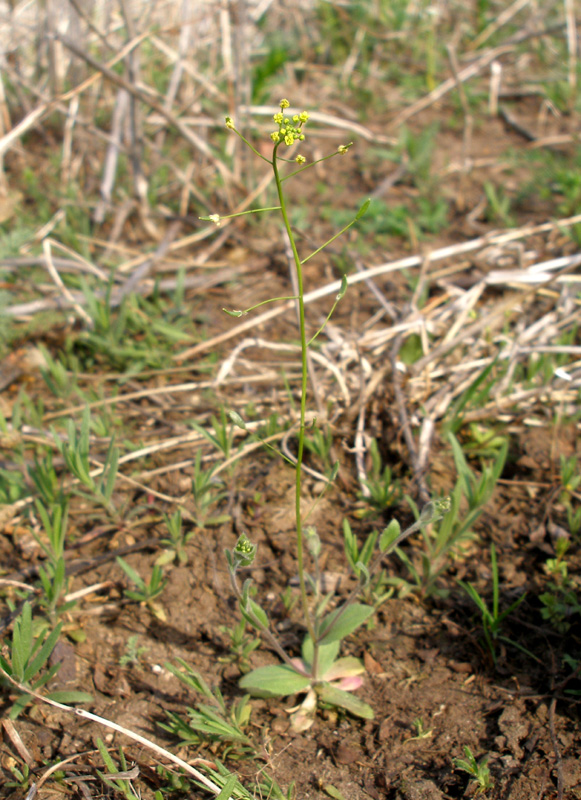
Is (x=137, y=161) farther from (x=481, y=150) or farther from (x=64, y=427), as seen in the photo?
(x=481, y=150)

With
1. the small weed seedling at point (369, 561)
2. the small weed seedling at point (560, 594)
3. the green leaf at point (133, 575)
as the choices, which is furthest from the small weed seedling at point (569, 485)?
the green leaf at point (133, 575)

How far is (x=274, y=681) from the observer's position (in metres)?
1.70

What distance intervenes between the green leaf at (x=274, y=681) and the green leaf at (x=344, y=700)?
0.17ft

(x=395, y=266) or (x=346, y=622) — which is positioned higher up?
(x=395, y=266)

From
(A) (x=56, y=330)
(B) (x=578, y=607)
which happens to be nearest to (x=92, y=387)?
(A) (x=56, y=330)

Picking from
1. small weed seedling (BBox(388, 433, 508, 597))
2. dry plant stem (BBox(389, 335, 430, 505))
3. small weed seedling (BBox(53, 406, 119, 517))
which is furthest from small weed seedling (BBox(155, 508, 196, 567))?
dry plant stem (BBox(389, 335, 430, 505))

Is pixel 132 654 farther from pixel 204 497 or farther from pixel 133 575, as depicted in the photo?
pixel 204 497

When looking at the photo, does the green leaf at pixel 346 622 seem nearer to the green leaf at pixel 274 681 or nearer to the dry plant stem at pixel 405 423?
the green leaf at pixel 274 681

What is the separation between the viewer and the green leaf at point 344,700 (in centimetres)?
172

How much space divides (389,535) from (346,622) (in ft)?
1.07

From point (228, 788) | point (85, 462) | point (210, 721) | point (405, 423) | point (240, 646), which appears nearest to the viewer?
point (228, 788)

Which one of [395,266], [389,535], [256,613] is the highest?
[395,266]

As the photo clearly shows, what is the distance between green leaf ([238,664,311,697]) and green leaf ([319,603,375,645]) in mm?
140


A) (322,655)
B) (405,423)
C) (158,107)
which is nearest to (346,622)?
(322,655)
